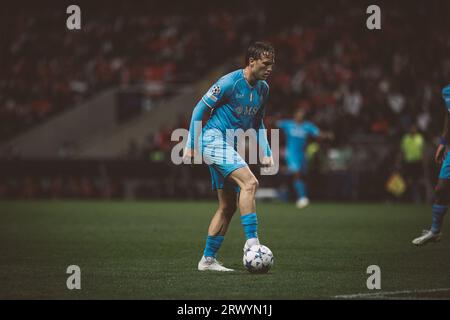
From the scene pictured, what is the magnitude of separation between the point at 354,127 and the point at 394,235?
13.6 metres

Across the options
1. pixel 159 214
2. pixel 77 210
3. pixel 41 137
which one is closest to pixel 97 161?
pixel 41 137

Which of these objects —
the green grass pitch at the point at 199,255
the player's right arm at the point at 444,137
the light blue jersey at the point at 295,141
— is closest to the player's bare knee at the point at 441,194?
the player's right arm at the point at 444,137

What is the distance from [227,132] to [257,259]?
143 centimetres

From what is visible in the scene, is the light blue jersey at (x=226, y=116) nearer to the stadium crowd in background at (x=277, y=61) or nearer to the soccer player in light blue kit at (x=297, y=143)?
the soccer player in light blue kit at (x=297, y=143)

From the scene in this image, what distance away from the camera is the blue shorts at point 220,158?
10039mm

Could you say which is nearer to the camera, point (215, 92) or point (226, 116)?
point (215, 92)

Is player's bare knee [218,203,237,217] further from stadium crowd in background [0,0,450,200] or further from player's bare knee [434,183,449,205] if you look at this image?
stadium crowd in background [0,0,450,200]

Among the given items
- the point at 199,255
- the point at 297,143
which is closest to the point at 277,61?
the point at 297,143

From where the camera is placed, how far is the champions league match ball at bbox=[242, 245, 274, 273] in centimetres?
983

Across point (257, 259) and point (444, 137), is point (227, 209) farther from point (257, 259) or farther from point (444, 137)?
point (444, 137)

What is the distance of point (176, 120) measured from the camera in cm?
3081

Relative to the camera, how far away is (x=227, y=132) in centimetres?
1030
